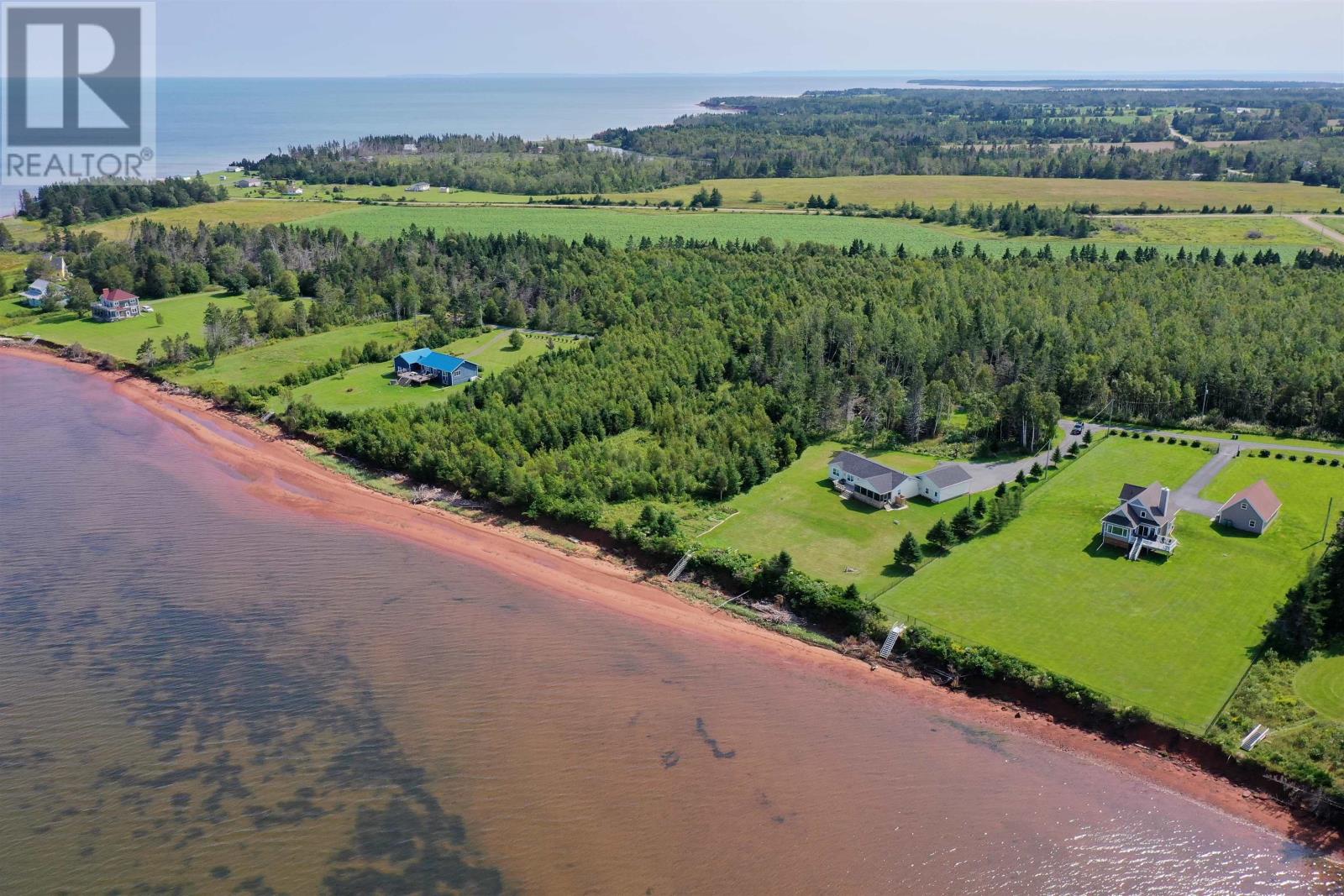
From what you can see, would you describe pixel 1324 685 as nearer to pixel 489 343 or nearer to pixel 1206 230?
pixel 489 343

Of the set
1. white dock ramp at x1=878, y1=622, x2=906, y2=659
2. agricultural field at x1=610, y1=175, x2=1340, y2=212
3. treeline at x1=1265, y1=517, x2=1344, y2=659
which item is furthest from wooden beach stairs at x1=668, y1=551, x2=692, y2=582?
agricultural field at x1=610, y1=175, x2=1340, y2=212

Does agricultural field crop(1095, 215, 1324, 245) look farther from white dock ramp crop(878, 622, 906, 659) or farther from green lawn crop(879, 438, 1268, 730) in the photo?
white dock ramp crop(878, 622, 906, 659)

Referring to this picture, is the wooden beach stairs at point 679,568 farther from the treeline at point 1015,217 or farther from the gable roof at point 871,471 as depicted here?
the treeline at point 1015,217

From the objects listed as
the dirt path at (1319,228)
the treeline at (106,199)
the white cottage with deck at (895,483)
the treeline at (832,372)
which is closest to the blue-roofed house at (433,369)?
the treeline at (832,372)

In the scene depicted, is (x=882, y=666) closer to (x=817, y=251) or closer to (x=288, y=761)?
(x=288, y=761)

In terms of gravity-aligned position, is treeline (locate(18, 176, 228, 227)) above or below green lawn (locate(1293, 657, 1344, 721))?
above

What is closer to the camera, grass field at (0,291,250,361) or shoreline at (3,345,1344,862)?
shoreline at (3,345,1344,862)
